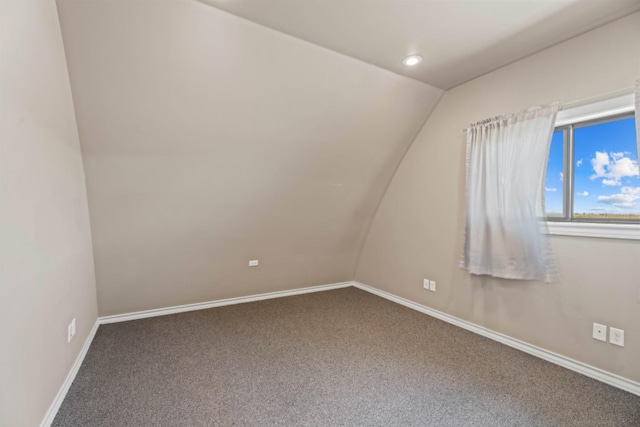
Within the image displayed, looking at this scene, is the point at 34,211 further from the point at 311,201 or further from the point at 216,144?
the point at 311,201

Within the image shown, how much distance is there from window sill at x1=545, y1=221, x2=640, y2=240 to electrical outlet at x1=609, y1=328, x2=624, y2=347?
65 centimetres

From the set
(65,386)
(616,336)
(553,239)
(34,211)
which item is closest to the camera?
(34,211)

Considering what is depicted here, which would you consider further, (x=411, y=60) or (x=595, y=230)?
(x=411, y=60)

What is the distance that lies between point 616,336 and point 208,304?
3.74 metres

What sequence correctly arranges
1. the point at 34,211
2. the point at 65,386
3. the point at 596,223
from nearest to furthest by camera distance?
the point at 34,211
the point at 65,386
the point at 596,223

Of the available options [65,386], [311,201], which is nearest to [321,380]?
[65,386]

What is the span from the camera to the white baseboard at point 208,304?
3072 mm

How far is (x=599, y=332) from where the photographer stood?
2115 mm

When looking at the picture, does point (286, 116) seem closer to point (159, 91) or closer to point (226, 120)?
point (226, 120)

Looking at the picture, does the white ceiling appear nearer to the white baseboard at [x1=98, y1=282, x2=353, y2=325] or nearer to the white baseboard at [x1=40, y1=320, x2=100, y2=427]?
the white baseboard at [x1=40, y1=320, x2=100, y2=427]

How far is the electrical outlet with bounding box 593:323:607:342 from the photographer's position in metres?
2.09

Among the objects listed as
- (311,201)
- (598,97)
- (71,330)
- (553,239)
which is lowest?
(71,330)

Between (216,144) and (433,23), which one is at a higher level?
(433,23)

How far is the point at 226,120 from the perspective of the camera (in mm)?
2426
